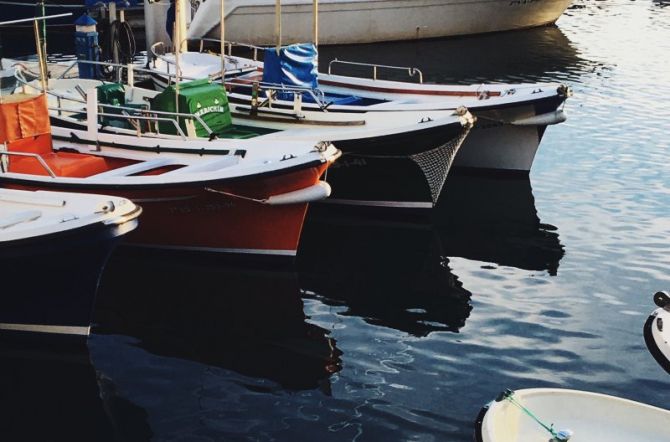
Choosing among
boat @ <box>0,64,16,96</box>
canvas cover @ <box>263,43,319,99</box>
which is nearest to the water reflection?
canvas cover @ <box>263,43,319,99</box>

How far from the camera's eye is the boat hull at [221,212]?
14.3 metres

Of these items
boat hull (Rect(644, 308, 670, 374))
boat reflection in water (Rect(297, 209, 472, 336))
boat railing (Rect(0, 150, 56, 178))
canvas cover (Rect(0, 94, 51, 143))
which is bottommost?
boat reflection in water (Rect(297, 209, 472, 336))

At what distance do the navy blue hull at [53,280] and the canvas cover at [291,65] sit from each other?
861 centimetres

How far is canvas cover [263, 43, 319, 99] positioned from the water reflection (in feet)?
45.6

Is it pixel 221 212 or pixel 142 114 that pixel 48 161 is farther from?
pixel 142 114

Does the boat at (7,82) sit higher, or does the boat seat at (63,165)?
the boat at (7,82)

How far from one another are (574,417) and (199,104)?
10.1 meters

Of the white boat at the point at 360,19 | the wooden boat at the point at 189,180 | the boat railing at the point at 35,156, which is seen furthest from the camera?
the white boat at the point at 360,19

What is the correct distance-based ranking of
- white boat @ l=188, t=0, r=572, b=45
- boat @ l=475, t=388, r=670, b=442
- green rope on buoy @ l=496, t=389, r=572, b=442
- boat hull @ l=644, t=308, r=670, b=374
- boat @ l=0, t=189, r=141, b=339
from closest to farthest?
green rope on buoy @ l=496, t=389, r=572, b=442 < boat @ l=475, t=388, r=670, b=442 < boat hull @ l=644, t=308, r=670, b=374 < boat @ l=0, t=189, r=141, b=339 < white boat @ l=188, t=0, r=572, b=45

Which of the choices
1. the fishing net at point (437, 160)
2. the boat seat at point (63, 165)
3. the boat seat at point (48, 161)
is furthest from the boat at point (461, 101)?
the boat seat at point (48, 161)

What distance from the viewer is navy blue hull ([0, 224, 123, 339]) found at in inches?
452

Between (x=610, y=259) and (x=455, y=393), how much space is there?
19.7 feet

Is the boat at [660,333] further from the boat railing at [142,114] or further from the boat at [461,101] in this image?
the boat at [461,101]

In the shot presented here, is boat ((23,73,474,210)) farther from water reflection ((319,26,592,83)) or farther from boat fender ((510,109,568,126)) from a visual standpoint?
water reflection ((319,26,592,83))
